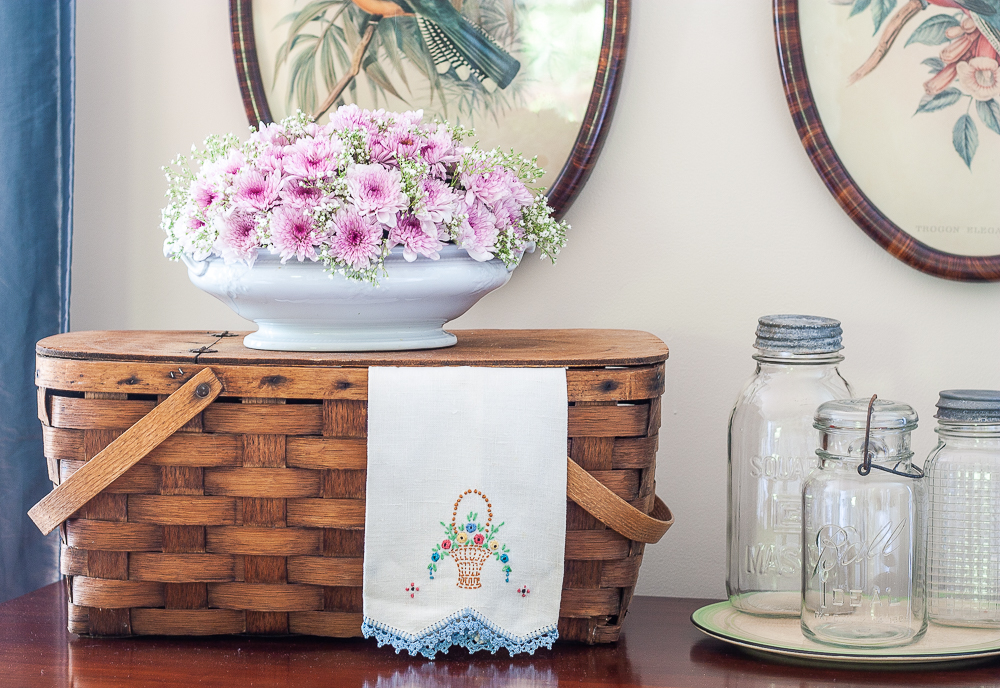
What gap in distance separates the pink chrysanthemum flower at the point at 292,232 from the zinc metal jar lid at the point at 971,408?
570mm

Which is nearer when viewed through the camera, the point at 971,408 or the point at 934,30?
the point at 971,408

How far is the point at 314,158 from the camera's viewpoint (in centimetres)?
72

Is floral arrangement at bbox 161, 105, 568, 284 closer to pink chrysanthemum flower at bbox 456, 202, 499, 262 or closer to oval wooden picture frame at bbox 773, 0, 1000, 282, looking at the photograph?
pink chrysanthemum flower at bbox 456, 202, 499, 262

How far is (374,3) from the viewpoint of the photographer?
101 centimetres

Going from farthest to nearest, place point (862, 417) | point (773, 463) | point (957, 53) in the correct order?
point (957, 53), point (773, 463), point (862, 417)

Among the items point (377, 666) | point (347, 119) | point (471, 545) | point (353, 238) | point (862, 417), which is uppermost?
point (347, 119)

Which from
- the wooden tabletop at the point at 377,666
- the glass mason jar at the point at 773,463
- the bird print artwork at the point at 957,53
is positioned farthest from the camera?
the bird print artwork at the point at 957,53

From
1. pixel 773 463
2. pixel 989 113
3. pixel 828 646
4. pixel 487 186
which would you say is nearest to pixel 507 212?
pixel 487 186

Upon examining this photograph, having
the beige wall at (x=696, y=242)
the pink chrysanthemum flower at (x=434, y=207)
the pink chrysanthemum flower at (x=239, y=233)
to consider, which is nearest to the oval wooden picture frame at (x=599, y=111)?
the beige wall at (x=696, y=242)

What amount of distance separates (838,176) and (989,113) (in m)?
0.18

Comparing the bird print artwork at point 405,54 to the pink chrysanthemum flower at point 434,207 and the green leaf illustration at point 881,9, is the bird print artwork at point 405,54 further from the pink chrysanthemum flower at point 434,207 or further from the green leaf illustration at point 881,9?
the green leaf illustration at point 881,9

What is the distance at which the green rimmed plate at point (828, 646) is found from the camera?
0.70m

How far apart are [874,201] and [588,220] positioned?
0.33 m

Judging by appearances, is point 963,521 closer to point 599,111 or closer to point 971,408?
point 971,408
